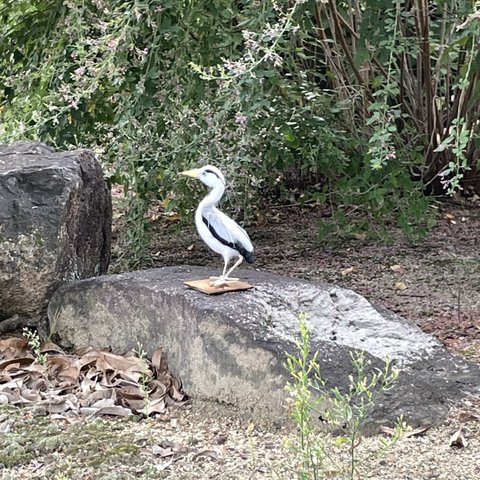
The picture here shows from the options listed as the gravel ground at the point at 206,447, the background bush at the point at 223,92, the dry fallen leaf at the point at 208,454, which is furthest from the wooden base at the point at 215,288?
the background bush at the point at 223,92

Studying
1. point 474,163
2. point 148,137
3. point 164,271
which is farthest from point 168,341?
point 474,163

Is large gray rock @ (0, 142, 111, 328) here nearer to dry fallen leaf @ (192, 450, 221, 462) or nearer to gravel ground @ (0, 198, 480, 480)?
gravel ground @ (0, 198, 480, 480)

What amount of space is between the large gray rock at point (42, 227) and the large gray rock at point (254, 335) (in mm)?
151

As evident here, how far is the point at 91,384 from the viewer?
389cm

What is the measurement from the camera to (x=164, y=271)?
14.7 feet

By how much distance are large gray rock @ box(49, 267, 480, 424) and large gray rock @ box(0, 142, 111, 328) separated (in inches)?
5.9

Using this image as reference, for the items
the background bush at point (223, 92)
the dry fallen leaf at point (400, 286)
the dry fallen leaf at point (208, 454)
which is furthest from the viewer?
the dry fallen leaf at point (400, 286)

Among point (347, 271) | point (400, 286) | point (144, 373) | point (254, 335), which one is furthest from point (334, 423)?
point (347, 271)

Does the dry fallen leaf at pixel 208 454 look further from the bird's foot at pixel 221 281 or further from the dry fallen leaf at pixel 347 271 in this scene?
the dry fallen leaf at pixel 347 271

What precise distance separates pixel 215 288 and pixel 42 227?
0.98 meters

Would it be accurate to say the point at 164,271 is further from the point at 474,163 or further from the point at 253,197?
the point at 474,163

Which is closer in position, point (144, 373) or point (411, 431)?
point (411, 431)

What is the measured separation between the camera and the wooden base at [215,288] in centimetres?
398

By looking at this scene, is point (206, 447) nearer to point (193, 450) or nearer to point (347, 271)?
point (193, 450)
